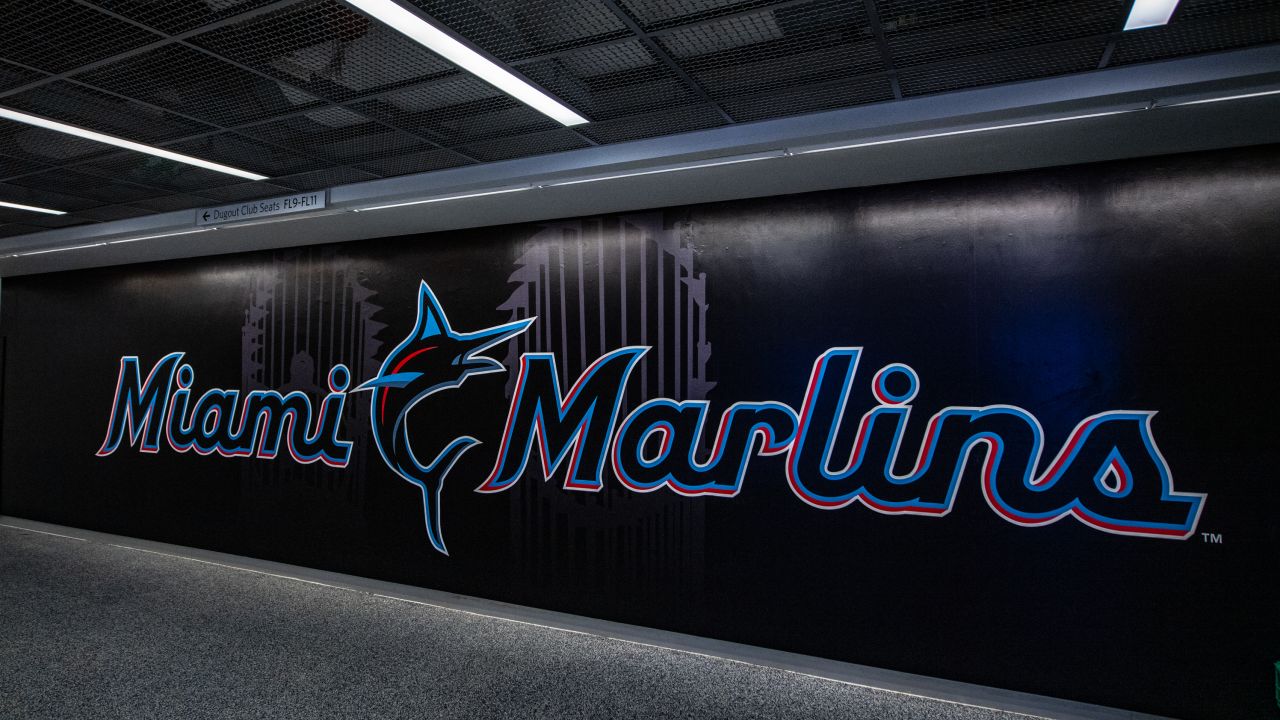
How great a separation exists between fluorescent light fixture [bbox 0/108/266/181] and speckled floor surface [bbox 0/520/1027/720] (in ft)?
10.6

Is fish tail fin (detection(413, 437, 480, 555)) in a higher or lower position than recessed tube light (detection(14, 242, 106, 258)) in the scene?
lower

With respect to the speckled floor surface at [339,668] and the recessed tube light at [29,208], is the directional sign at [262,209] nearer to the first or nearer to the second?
the recessed tube light at [29,208]

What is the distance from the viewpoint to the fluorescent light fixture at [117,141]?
12.7 ft

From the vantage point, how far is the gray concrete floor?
153 inches

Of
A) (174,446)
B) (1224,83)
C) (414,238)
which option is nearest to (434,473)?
(414,238)

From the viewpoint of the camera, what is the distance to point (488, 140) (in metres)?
4.13

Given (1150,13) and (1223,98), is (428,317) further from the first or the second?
(1223,98)

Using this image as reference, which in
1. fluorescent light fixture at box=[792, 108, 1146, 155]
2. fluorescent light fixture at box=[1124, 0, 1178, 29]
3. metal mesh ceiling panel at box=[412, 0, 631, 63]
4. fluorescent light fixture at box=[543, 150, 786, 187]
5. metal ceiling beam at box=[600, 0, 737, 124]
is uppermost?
metal mesh ceiling panel at box=[412, 0, 631, 63]

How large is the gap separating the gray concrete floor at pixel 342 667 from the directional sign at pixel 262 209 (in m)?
3.09

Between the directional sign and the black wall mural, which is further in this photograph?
the directional sign

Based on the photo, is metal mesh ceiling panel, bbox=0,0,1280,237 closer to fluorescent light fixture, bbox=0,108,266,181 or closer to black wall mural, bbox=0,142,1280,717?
fluorescent light fixture, bbox=0,108,266,181

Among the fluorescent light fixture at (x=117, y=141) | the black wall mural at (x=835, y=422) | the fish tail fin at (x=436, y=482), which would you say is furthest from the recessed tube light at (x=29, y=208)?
the fish tail fin at (x=436, y=482)

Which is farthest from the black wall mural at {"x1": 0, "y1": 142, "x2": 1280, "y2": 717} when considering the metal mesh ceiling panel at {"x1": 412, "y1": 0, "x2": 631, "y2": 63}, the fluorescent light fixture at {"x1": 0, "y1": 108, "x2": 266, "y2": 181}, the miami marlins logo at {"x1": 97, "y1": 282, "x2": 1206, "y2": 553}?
the metal mesh ceiling panel at {"x1": 412, "y1": 0, "x2": 631, "y2": 63}

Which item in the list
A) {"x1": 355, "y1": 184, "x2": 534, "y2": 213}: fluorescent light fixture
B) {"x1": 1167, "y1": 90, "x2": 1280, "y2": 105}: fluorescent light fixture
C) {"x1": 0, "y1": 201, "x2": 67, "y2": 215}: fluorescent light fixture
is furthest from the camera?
{"x1": 0, "y1": 201, "x2": 67, "y2": 215}: fluorescent light fixture
